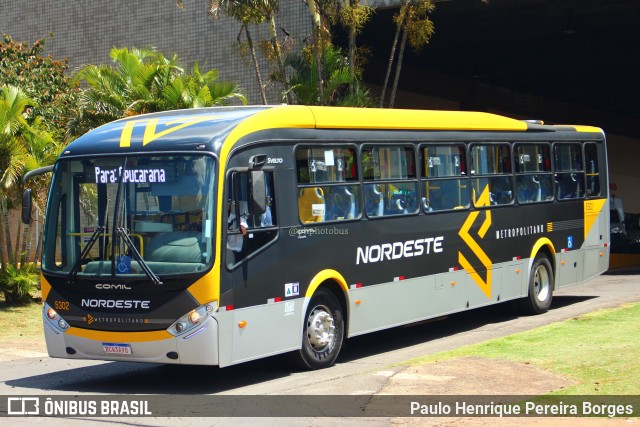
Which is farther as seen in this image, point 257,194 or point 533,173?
point 533,173

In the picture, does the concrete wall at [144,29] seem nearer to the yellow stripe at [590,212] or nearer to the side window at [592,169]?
the side window at [592,169]

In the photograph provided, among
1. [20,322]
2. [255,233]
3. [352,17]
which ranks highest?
[352,17]

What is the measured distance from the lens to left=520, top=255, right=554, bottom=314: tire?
57.8ft

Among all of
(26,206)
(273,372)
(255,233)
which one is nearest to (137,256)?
(255,233)

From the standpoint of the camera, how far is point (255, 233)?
38.7 feet

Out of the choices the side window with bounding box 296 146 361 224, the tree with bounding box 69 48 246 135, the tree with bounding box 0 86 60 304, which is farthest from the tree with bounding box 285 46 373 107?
the side window with bounding box 296 146 361 224

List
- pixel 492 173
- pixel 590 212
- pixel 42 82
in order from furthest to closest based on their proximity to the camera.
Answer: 1. pixel 42 82
2. pixel 590 212
3. pixel 492 173

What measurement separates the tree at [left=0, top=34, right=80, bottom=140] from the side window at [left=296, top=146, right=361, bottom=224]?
10.8 meters

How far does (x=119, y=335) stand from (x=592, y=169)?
37.0ft

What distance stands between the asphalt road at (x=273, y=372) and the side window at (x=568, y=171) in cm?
228

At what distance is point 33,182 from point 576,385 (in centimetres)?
1255

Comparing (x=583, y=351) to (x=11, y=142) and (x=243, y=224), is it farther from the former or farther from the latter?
(x=11, y=142)

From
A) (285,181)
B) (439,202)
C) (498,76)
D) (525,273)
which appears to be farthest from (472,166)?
(498,76)

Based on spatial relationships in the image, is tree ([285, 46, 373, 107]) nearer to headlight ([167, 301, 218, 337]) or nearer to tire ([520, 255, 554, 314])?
tire ([520, 255, 554, 314])
